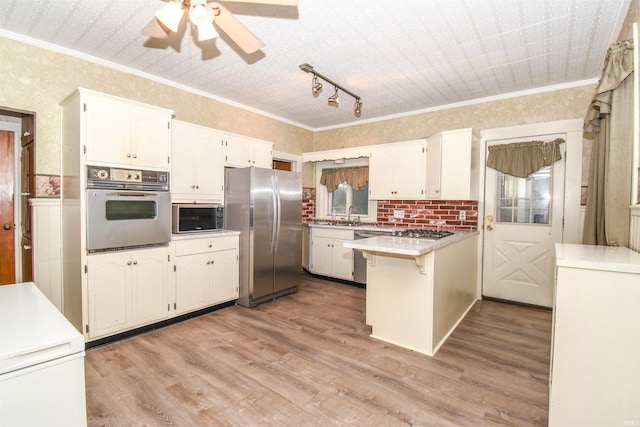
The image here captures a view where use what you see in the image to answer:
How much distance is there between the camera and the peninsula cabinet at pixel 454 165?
12.2 ft

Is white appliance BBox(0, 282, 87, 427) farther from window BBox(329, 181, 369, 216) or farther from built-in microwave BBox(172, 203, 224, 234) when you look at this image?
window BBox(329, 181, 369, 216)

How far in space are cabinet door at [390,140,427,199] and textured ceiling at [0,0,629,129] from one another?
727 mm

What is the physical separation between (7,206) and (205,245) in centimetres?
314

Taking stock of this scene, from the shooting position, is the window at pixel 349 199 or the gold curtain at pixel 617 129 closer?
the gold curtain at pixel 617 129

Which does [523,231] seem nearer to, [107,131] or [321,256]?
[321,256]

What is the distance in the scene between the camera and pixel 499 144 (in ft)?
12.8

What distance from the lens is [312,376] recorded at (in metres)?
2.23

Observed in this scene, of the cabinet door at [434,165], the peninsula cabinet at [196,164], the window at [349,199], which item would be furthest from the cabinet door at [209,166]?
the cabinet door at [434,165]

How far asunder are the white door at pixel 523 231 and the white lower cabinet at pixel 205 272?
3264mm

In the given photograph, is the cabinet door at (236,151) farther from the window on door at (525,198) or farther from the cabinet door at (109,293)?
the window on door at (525,198)

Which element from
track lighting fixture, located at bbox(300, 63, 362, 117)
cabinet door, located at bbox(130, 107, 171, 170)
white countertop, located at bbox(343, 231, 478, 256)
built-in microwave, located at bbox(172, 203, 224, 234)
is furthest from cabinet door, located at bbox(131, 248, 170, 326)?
track lighting fixture, located at bbox(300, 63, 362, 117)

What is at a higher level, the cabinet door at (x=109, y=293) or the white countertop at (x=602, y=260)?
the white countertop at (x=602, y=260)

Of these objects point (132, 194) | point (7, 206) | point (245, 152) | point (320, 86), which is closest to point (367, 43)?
point (320, 86)

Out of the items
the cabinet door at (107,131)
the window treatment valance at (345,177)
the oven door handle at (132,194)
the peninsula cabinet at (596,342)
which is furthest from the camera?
the window treatment valance at (345,177)
